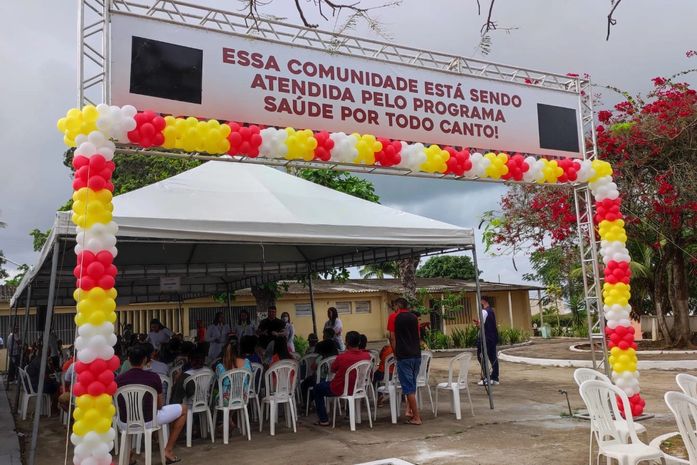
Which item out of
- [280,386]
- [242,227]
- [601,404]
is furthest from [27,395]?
[601,404]

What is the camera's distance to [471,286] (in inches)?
Answer: 1091

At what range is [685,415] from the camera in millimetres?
3809

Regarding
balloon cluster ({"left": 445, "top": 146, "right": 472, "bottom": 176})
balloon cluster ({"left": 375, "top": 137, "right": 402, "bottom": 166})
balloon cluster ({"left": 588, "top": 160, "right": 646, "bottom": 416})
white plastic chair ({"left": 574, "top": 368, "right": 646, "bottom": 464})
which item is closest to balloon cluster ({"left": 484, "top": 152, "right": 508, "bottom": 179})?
balloon cluster ({"left": 445, "top": 146, "right": 472, "bottom": 176})

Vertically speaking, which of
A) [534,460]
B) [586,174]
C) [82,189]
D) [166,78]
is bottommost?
[534,460]

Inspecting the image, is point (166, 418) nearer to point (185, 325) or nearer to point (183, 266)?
point (183, 266)

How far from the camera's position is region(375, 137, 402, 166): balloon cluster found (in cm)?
671

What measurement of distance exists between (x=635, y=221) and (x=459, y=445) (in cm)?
817

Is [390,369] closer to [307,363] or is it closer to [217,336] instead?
[307,363]

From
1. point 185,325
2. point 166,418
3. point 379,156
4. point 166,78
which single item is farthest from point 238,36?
point 185,325

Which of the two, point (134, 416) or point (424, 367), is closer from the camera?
point (134, 416)

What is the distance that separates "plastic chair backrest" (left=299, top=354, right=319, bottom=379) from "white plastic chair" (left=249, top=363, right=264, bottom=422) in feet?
2.95

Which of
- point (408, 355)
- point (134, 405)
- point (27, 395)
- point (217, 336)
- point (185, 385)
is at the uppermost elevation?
point (217, 336)

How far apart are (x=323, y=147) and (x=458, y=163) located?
5.97 feet

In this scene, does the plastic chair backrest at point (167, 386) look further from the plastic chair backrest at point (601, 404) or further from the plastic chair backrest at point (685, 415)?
the plastic chair backrest at point (685, 415)
